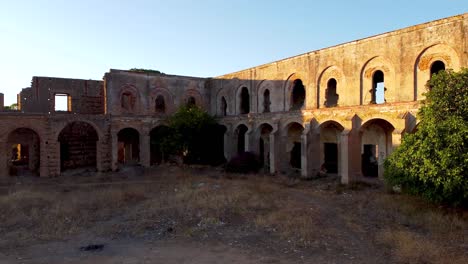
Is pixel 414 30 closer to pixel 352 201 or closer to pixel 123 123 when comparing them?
pixel 352 201

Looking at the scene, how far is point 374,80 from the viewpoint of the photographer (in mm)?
19312

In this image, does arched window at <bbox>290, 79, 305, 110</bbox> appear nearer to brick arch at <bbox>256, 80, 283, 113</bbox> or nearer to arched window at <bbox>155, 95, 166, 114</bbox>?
brick arch at <bbox>256, 80, 283, 113</bbox>

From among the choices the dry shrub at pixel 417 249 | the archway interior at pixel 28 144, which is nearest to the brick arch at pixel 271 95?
the dry shrub at pixel 417 249

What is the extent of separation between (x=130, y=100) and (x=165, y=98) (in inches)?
108

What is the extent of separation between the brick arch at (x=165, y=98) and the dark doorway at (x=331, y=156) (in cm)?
1254

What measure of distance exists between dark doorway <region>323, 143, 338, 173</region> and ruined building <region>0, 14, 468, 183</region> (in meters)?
0.06

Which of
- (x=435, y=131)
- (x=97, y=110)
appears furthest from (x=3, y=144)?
(x=435, y=131)

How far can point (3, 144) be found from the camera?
21406 millimetres

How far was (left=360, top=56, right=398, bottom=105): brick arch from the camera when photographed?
58.0 ft

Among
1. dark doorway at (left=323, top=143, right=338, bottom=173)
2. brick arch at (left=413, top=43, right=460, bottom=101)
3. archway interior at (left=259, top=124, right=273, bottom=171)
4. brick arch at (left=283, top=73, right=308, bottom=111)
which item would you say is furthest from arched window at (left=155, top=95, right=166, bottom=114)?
brick arch at (left=413, top=43, right=460, bottom=101)

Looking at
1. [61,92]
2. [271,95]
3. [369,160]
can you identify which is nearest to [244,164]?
[271,95]

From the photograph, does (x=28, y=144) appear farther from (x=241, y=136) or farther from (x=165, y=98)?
(x=241, y=136)

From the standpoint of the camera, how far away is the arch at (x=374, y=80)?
17703mm

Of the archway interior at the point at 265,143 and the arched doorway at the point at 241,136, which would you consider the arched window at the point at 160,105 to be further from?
the archway interior at the point at 265,143
